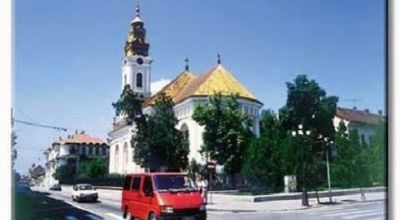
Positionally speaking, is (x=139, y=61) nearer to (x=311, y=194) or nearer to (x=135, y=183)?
(x=135, y=183)

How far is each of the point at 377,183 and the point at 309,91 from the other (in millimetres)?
730

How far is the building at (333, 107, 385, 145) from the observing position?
3705 mm

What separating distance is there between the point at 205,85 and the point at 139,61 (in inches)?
20.9

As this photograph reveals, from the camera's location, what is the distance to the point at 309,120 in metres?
3.78

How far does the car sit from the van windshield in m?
0.37

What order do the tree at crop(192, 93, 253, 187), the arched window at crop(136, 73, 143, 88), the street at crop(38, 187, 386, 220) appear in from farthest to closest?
the tree at crop(192, 93, 253, 187), the street at crop(38, 187, 386, 220), the arched window at crop(136, 73, 143, 88)

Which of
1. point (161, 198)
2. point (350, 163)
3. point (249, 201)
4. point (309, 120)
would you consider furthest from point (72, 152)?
point (350, 163)

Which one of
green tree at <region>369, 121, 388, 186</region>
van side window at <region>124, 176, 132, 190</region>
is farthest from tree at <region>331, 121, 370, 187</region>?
van side window at <region>124, 176, 132, 190</region>

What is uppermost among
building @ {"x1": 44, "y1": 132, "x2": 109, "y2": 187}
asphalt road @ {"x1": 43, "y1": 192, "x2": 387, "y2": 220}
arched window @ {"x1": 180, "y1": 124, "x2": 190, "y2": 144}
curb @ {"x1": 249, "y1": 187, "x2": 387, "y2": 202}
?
arched window @ {"x1": 180, "y1": 124, "x2": 190, "y2": 144}

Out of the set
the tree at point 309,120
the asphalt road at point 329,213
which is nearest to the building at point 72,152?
the asphalt road at point 329,213

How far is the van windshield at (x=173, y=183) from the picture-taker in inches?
132

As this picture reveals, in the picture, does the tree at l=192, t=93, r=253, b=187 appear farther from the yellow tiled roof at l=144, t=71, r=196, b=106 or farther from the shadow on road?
the shadow on road
